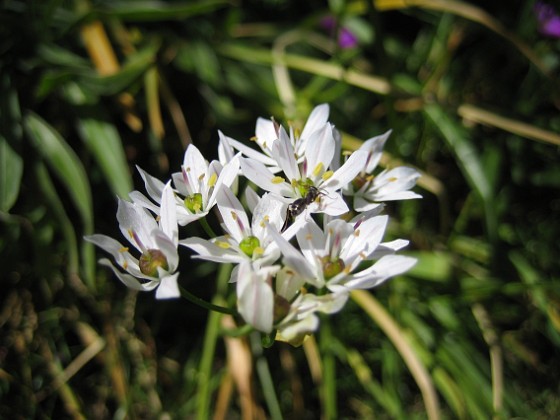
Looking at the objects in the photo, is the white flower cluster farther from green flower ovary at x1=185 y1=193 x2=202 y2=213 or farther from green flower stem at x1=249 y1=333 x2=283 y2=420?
green flower stem at x1=249 y1=333 x2=283 y2=420

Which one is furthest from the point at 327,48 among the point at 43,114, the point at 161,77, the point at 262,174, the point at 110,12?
the point at 262,174

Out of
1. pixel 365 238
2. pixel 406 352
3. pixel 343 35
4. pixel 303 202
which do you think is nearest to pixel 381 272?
pixel 365 238

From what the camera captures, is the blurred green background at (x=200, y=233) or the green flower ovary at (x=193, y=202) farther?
the blurred green background at (x=200, y=233)

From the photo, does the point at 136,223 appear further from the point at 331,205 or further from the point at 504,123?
the point at 504,123

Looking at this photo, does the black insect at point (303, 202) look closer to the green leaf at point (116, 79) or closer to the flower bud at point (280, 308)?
the flower bud at point (280, 308)

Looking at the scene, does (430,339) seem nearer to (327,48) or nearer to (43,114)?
(327,48)

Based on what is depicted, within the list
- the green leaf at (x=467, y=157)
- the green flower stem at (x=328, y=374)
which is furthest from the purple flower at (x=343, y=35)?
the green flower stem at (x=328, y=374)

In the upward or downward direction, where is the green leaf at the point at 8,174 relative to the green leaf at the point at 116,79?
downward

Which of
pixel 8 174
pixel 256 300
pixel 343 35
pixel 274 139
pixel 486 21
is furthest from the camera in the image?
pixel 343 35
